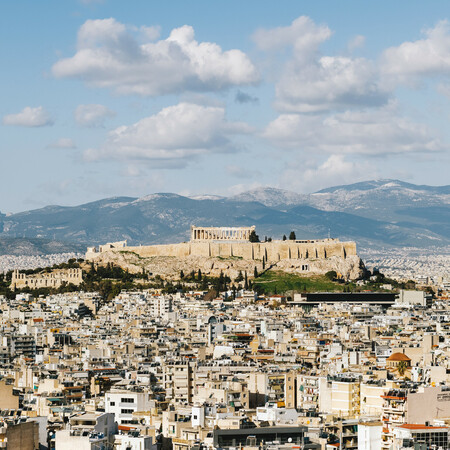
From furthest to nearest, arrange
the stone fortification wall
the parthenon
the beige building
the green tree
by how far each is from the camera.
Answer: the parthenon < the stone fortification wall < the beige building < the green tree

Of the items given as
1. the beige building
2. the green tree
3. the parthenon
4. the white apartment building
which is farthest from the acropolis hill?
the white apartment building

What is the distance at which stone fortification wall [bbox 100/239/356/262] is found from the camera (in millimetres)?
134250

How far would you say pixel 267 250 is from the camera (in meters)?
135

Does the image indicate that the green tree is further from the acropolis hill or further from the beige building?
the acropolis hill

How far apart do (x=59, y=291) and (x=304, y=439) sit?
87236mm

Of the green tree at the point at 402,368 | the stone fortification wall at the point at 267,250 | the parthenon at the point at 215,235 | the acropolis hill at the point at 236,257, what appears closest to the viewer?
the green tree at the point at 402,368

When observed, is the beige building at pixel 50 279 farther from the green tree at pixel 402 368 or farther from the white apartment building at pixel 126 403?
the white apartment building at pixel 126 403

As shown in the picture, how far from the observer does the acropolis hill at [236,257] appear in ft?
424

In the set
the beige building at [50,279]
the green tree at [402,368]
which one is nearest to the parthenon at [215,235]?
the beige building at [50,279]

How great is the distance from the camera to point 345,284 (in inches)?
4852

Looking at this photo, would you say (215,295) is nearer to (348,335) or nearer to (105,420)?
(348,335)

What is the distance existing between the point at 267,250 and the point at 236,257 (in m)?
3.24

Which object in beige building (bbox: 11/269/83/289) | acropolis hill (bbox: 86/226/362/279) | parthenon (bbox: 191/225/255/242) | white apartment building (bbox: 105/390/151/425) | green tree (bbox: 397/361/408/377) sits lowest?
white apartment building (bbox: 105/390/151/425)

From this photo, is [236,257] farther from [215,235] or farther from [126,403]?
[126,403]
